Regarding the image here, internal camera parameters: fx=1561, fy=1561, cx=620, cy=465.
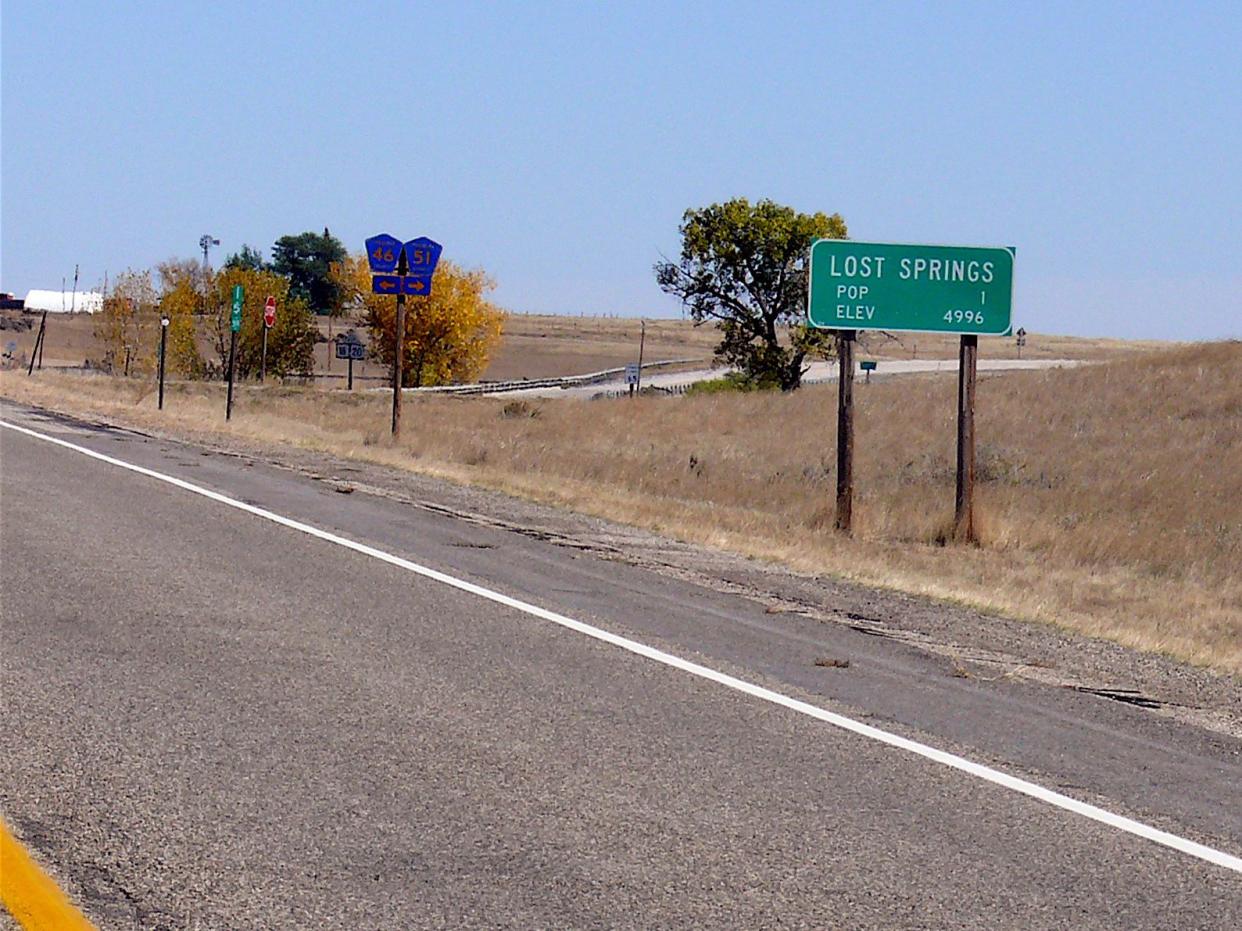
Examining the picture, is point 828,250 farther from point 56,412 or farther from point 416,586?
point 56,412

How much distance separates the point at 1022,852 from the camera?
19.1 feet

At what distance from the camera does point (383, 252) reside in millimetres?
32375

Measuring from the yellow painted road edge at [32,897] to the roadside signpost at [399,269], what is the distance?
2585 centimetres

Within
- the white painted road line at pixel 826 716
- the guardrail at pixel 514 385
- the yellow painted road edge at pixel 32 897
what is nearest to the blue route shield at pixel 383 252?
the white painted road line at pixel 826 716

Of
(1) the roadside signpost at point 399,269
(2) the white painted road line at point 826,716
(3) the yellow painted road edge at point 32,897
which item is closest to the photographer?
(3) the yellow painted road edge at point 32,897

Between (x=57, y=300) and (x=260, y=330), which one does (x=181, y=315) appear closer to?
(x=260, y=330)

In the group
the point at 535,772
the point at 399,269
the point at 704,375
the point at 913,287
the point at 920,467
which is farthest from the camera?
the point at 704,375

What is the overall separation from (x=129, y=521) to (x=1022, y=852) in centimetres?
1020

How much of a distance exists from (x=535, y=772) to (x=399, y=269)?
84.8 feet

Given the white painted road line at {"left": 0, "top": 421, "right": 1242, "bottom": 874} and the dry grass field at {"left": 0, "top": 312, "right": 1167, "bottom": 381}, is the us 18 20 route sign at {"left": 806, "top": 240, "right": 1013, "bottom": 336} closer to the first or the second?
the white painted road line at {"left": 0, "top": 421, "right": 1242, "bottom": 874}

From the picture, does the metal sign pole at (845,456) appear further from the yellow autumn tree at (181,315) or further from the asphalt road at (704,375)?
the yellow autumn tree at (181,315)

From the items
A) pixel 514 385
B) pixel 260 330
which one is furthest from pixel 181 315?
pixel 514 385

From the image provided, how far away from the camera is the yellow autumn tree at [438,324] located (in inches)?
3489

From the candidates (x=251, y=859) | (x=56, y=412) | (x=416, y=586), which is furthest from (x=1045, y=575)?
(x=56, y=412)
